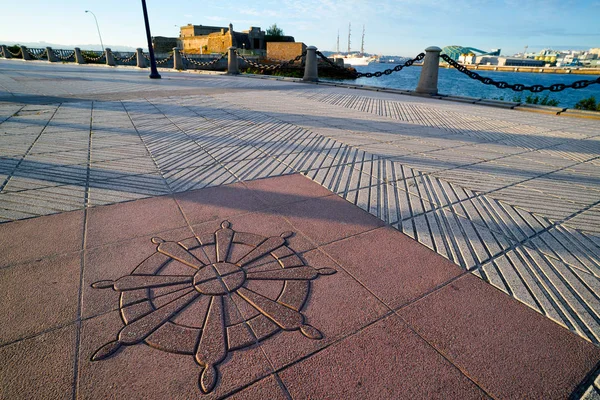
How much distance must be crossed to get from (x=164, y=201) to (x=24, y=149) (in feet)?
10.9

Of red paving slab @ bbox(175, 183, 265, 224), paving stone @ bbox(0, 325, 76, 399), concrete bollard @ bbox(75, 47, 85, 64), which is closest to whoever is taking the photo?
paving stone @ bbox(0, 325, 76, 399)

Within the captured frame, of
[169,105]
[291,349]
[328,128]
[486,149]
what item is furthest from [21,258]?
[169,105]

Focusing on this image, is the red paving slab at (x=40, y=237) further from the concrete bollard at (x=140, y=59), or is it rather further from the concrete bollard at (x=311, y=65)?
the concrete bollard at (x=140, y=59)

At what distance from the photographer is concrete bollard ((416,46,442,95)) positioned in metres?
11.2

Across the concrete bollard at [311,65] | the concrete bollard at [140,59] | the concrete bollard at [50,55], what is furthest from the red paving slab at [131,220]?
the concrete bollard at [50,55]

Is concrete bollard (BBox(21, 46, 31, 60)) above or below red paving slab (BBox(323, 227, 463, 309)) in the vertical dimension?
above

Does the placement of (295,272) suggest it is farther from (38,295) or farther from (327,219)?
(38,295)

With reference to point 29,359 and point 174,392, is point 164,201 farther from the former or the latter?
point 174,392

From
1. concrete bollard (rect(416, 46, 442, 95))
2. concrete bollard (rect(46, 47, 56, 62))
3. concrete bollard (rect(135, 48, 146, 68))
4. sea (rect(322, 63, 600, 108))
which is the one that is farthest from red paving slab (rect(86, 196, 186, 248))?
concrete bollard (rect(46, 47, 56, 62))

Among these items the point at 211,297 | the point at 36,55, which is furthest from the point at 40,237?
the point at 36,55

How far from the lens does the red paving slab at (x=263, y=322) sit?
1.55 m

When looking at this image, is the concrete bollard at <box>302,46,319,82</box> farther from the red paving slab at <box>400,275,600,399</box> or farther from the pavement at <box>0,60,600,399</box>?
the red paving slab at <box>400,275,600,399</box>

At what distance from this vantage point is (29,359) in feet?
5.30

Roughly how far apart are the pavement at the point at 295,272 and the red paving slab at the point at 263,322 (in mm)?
11
